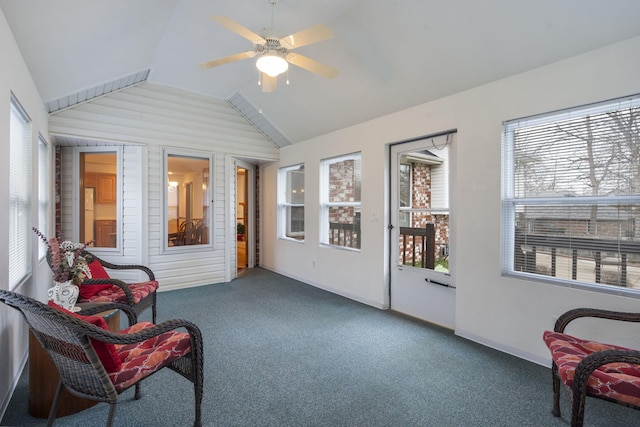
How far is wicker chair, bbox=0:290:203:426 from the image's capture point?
55.4 inches

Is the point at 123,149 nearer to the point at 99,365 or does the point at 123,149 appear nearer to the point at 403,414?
the point at 99,365

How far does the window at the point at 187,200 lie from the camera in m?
5.16

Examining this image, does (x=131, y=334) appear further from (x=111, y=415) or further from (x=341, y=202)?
(x=341, y=202)

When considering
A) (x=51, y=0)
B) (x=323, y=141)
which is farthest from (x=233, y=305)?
(x=51, y=0)

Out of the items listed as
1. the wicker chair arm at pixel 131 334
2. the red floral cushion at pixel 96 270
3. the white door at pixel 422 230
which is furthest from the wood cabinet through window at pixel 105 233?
the white door at pixel 422 230

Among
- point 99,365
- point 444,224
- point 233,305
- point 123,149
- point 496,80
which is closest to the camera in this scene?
point 99,365

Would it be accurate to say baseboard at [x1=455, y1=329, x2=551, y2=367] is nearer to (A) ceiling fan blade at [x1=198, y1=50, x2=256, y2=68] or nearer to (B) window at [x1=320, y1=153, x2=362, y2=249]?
(B) window at [x1=320, y1=153, x2=362, y2=249]

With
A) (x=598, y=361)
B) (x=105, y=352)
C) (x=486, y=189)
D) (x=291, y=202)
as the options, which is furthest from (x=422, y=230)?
(x=105, y=352)

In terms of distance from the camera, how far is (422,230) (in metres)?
3.80

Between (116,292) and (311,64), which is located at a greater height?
(311,64)

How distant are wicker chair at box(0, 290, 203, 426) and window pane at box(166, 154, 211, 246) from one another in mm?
3579

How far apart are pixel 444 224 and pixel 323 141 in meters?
2.37

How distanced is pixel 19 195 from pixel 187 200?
2742 mm

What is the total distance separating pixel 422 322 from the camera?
3.66 metres
